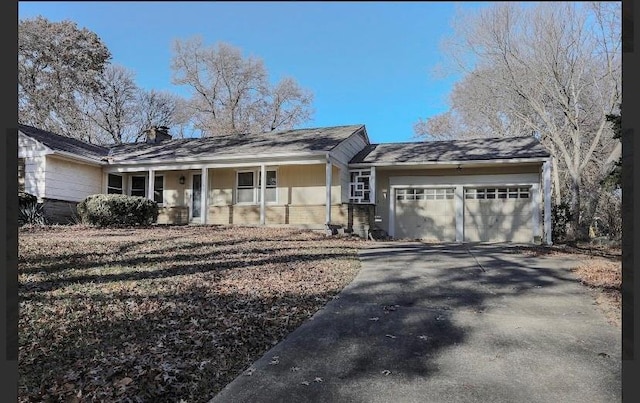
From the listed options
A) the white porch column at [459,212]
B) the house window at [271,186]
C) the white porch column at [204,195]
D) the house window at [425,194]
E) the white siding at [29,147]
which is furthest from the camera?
the house window at [271,186]

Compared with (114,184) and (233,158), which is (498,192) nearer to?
(233,158)

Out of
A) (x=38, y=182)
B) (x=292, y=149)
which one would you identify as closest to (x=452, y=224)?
(x=292, y=149)

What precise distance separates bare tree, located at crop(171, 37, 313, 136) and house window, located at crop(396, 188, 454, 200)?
63.2 feet

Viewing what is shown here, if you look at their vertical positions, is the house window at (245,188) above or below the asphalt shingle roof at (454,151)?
below

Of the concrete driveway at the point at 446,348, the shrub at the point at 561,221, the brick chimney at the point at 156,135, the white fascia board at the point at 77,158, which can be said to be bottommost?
the concrete driveway at the point at 446,348

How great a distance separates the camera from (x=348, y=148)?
17938mm

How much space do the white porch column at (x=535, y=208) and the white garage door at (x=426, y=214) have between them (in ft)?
8.83

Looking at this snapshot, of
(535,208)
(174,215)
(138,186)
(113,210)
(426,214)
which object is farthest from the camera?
(138,186)

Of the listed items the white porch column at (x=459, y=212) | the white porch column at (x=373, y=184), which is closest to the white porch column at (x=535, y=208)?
the white porch column at (x=459, y=212)

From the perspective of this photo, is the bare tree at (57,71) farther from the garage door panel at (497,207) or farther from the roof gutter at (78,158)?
the garage door panel at (497,207)

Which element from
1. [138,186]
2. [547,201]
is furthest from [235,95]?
[547,201]

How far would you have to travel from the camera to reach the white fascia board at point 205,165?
1647 centimetres

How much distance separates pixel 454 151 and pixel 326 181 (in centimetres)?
522

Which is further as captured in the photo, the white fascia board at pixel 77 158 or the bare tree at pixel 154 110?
the bare tree at pixel 154 110
